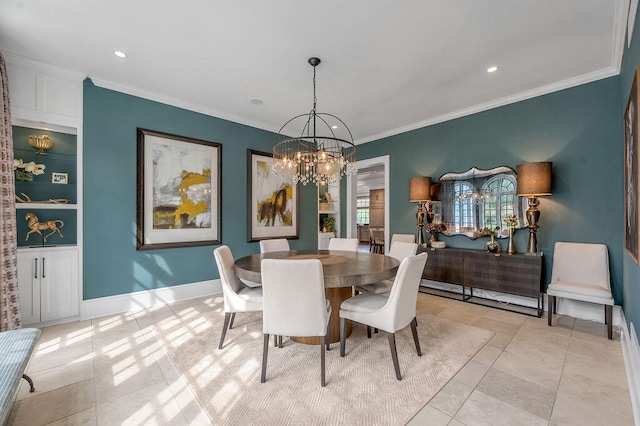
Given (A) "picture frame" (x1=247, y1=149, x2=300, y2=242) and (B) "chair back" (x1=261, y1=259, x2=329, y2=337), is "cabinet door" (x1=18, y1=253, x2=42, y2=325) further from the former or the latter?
(B) "chair back" (x1=261, y1=259, x2=329, y2=337)

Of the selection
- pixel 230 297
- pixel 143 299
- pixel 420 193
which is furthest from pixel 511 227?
pixel 143 299

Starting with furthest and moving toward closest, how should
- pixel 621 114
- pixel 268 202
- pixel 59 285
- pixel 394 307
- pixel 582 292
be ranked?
pixel 268 202
pixel 59 285
pixel 621 114
pixel 582 292
pixel 394 307

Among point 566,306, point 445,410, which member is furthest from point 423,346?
point 566,306

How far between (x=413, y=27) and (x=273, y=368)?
3.03m

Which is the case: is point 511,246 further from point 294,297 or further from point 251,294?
point 251,294

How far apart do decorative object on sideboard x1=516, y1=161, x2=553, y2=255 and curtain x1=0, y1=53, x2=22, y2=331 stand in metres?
5.31

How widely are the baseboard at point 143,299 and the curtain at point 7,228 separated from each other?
0.66 meters

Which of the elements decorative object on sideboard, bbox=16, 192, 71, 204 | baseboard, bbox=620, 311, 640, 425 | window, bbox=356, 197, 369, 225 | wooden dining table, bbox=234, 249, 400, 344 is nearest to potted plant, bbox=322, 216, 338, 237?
wooden dining table, bbox=234, 249, 400, 344

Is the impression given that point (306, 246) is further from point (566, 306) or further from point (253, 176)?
point (566, 306)

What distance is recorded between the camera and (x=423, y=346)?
249cm

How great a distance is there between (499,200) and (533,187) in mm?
643

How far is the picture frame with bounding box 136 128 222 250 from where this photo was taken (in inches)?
140

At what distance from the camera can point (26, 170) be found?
2990 millimetres

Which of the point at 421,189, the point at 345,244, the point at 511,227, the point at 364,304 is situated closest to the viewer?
the point at 364,304
